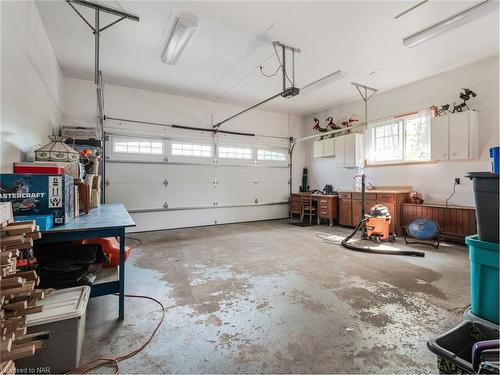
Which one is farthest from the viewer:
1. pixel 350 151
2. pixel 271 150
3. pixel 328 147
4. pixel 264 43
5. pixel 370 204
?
pixel 271 150

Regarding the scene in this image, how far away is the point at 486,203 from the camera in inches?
44.5

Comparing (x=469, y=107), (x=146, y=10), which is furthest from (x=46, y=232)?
(x=469, y=107)

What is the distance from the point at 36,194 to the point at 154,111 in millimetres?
4596

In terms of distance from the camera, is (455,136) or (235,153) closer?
(455,136)

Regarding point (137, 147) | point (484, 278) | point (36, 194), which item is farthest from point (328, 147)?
point (36, 194)

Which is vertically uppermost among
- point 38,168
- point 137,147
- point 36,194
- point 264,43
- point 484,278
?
point 264,43

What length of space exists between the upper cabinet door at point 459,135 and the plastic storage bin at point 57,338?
19.4 ft

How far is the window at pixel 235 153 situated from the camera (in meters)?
6.72

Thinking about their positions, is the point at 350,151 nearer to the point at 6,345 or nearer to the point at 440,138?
the point at 440,138

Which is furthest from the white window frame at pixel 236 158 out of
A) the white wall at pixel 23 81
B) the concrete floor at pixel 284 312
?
the white wall at pixel 23 81

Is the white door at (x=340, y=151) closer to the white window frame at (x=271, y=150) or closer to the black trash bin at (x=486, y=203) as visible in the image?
the white window frame at (x=271, y=150)

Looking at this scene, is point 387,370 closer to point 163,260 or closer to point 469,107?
point 163,260

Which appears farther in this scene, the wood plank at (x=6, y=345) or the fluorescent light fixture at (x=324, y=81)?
the fluorescent light fixture at (x=324, y=81)

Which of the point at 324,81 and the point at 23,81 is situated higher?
the point at 324,81
